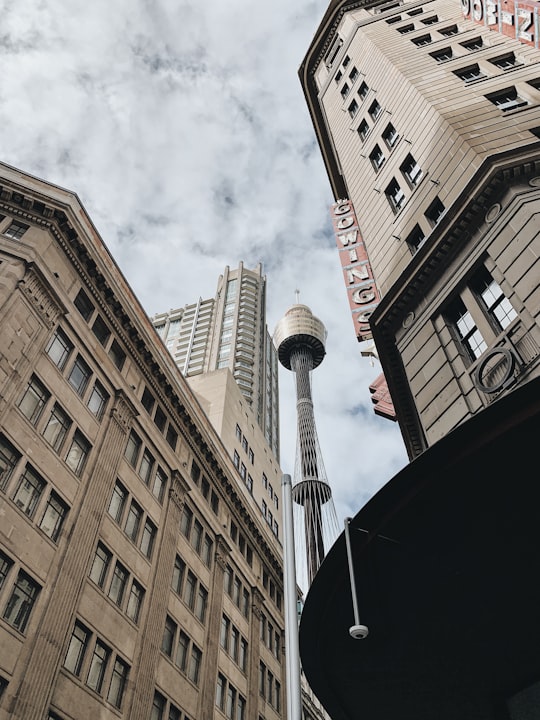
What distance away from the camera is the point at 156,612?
97.2 ft

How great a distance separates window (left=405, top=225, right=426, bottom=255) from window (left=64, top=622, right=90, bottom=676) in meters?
21.4

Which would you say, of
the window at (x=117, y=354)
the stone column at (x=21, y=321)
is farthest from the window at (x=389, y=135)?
the stone column at (x=21, y=321)

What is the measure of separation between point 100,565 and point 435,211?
865 inches

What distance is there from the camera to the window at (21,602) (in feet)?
68.7

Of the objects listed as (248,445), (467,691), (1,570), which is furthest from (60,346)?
(248,445)

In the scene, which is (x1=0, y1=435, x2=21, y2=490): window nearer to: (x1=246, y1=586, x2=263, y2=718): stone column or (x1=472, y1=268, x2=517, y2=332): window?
(x1=472, y1=268, x2=517, y2=332): window

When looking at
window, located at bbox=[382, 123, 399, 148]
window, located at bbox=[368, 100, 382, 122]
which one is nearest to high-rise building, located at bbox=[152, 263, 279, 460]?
window, located at bbox=[368, 100, 382, 122]

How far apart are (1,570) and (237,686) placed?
76.2 feet

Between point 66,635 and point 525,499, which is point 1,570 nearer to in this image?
point 66,635

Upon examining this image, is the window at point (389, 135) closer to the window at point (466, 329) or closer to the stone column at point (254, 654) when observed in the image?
the window at point (466, 329)

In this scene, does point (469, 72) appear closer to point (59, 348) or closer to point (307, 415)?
point (59, 348)

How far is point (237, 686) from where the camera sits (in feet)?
124

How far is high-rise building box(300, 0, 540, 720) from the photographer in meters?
11.8

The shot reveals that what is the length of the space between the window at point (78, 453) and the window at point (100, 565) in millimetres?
3758
